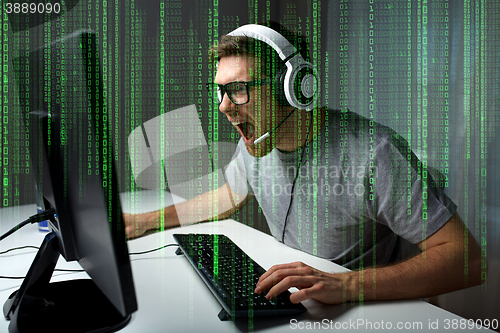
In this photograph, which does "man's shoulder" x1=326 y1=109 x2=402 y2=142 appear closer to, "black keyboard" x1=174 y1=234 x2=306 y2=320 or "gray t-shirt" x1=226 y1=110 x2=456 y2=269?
"gray t-shirt" x1=226 y1=110 x2=456 y2=269

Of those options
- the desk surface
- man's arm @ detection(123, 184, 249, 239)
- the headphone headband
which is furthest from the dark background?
the desk surface

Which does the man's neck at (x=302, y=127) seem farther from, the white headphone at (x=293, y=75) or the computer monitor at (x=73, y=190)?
the computer monitor at (x=73, y=190)

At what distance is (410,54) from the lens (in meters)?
1.45

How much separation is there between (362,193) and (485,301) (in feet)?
2.45

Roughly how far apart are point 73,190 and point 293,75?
58 cm

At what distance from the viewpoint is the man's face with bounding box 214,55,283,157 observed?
0.94m

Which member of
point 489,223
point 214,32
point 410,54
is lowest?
point 489,223

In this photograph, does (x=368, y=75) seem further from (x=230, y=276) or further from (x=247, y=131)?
(x=230, y=276)

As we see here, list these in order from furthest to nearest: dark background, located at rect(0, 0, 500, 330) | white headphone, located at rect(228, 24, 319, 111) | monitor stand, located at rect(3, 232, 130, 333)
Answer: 1. dark background, located at rect(0, 0, 500, 330)
2. white headphone, located at rect(228, 24, 319, 111)
3. monitor stand, located at rect(3, 232, 130, 333)

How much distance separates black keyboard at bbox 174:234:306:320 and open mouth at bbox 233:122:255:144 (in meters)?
0.30

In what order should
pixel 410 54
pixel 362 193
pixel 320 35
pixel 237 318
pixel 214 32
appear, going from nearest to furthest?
1. pixel 237 318
2. pixel 362 193
3. pixel 410 54
4. pixel 214 32
5. pixel 320 35

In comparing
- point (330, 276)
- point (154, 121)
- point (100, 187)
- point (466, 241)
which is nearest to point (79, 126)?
point (100, 187)

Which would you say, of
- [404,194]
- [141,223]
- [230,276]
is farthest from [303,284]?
[141,223]

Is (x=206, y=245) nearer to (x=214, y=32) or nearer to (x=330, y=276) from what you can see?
(x=330, y=276)
